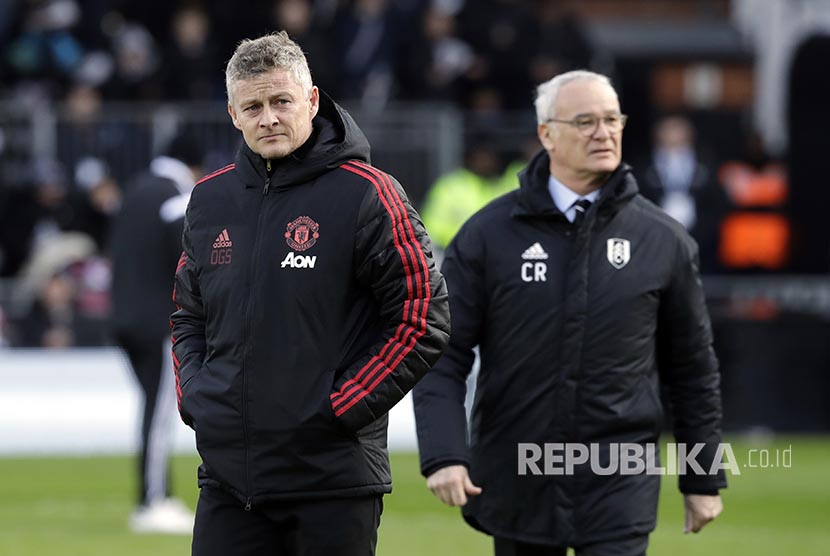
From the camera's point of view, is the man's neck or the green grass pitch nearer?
the man's neck

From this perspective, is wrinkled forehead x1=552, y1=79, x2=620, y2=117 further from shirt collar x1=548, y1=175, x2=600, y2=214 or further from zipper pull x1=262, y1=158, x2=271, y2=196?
zipper pull x1=262, y1=158, x2=271, y2=196

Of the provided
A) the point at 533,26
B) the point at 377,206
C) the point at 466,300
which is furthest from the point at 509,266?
the point at 533,26

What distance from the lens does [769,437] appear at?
16.8 metres

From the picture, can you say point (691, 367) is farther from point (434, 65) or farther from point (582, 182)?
point (434, 65)

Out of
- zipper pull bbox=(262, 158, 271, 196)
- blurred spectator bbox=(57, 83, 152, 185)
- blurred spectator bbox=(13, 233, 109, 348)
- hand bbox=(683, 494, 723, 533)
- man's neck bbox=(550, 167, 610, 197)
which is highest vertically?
zipper pull bbox=(262, 158, 271, 196)

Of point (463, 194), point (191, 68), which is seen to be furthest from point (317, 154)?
point (191, 68)

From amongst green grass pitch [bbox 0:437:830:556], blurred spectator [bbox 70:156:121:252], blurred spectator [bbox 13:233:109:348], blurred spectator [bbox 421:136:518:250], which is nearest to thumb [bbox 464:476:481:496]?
green grass pitch [bbox 0:437:830:556]

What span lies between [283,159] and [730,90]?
61.7 ft

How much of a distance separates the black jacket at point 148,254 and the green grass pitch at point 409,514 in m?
1.28

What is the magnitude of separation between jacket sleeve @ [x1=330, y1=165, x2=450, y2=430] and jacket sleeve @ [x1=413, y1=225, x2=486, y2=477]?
3.18 feet

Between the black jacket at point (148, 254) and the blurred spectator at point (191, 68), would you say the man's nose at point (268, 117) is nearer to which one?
the black jacket at point (148, 254)

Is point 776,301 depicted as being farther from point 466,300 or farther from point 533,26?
point 466,300

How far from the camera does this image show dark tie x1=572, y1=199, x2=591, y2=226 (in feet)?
21.3

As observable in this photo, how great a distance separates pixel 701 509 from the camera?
21.4 ft
